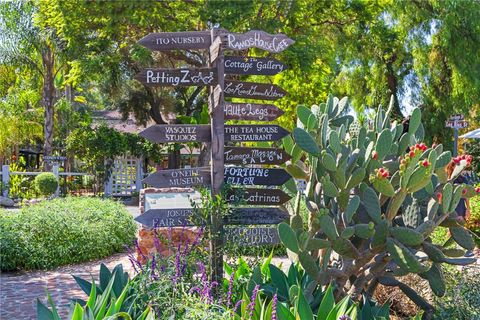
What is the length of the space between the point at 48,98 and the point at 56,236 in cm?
1914

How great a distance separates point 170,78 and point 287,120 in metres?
13.2

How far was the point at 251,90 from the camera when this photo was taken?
5.18 meters

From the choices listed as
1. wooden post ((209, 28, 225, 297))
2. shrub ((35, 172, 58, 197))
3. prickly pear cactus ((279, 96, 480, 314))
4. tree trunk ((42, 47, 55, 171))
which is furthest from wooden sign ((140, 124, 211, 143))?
tree trunk ((42, 47, 55, 171))

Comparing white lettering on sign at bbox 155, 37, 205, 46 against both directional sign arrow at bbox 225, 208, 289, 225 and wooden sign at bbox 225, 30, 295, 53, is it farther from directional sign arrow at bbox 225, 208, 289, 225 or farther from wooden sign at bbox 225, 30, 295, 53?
directional sign arrow at bbox 225, 208, 289, 225

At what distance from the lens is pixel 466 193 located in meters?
4.57

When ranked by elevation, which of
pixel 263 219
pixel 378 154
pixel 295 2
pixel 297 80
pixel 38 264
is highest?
pixel 295 2

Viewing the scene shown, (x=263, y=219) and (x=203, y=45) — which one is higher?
(x=203, y=45)

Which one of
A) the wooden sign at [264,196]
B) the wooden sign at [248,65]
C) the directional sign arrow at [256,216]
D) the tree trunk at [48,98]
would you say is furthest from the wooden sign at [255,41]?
the tree trunk at [48,98]

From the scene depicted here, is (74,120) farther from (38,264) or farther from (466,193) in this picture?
(466,193)

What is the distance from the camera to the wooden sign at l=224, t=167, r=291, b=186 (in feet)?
16.7

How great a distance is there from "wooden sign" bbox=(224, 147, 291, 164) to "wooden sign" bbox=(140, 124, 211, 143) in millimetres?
277

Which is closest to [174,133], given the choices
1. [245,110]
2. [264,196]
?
[245,110]

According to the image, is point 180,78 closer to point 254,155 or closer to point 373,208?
point 254,155

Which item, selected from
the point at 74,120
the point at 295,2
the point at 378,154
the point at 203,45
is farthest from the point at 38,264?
the point at 74,120
